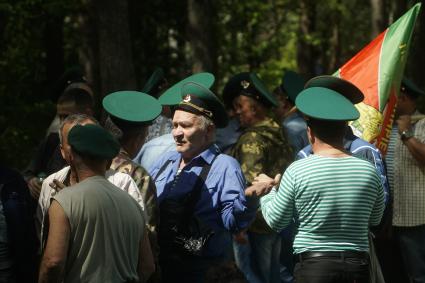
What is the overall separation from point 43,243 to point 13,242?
0.86 meters

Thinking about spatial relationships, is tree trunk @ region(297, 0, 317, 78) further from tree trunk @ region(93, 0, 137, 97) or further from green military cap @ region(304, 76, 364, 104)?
green military cap @ region(304, 76, 364, 104)

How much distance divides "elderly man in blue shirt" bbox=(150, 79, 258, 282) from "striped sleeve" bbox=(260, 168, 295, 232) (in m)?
0.45

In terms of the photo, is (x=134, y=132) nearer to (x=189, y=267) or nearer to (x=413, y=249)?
(x=189, y=267)

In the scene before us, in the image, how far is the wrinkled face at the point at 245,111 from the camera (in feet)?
29.8

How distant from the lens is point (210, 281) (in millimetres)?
5848

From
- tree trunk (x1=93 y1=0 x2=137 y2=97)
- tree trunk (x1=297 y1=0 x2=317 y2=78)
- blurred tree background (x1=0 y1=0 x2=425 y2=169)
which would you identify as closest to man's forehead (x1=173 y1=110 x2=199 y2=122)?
blurred tree background (x1=0 y1=0 x2=425 y2=169)

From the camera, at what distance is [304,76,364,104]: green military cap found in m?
6.76

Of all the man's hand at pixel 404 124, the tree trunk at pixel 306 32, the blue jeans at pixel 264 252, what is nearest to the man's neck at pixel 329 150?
the blue jeans at pixel 264 252

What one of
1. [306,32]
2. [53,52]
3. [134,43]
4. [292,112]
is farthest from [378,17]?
[292,112]

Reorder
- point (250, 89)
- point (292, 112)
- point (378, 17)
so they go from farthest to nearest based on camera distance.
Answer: point (378, 17) < point (292, 112) < point (250, 89)

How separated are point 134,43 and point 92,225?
13.8m

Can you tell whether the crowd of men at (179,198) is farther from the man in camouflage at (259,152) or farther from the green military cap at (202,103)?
the man in camouflage at (259,152)

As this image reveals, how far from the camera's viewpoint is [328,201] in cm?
610

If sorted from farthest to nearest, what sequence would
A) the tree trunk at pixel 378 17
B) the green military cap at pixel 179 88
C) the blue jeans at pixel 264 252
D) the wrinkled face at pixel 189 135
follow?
the tree trunk at pixel 378 17
the blue jeans at pixel 264 252
the green military cap at pixel 179 88
the wrinkled face at pixel 189 135
